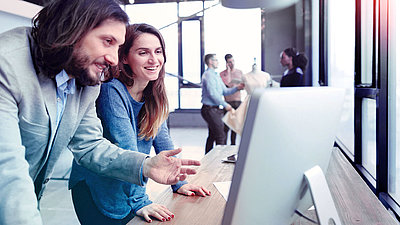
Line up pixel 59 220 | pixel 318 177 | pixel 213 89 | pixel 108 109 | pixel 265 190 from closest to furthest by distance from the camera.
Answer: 1. pixel 265 190
2. pixel 318 177
3. pixel 108 109
4. pixel 59 220
5. pixel 213 89

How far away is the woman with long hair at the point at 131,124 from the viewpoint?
141 cm

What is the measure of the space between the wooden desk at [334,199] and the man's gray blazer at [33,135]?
19 cm

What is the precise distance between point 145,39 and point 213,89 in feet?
9.55

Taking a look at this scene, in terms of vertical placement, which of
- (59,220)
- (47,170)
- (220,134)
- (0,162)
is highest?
(0,162)

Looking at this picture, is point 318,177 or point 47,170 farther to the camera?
point 47,170

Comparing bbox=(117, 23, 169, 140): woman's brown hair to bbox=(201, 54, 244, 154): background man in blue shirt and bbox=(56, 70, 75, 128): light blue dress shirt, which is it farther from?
bbox=(201, 54, 244, 154): background man in blue shirt

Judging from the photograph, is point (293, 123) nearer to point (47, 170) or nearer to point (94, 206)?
point (47, 170)

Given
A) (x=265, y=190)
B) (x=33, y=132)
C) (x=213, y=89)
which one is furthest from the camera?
(x=213, y=89)

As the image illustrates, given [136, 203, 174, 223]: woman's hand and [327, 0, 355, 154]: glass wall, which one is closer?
[136, 203, 174, 223]: woman's hand

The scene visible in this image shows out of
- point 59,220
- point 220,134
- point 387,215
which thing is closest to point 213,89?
point 220,134

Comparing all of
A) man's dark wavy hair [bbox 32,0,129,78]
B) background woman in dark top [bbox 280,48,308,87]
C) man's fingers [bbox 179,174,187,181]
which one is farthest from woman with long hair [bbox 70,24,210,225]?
background woman in dark top [bbox 280,48,308,87]

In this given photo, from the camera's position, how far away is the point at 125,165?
4.10 ft

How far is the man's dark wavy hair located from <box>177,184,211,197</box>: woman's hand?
63 centimetres

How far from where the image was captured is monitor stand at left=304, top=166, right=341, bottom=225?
737 mm
